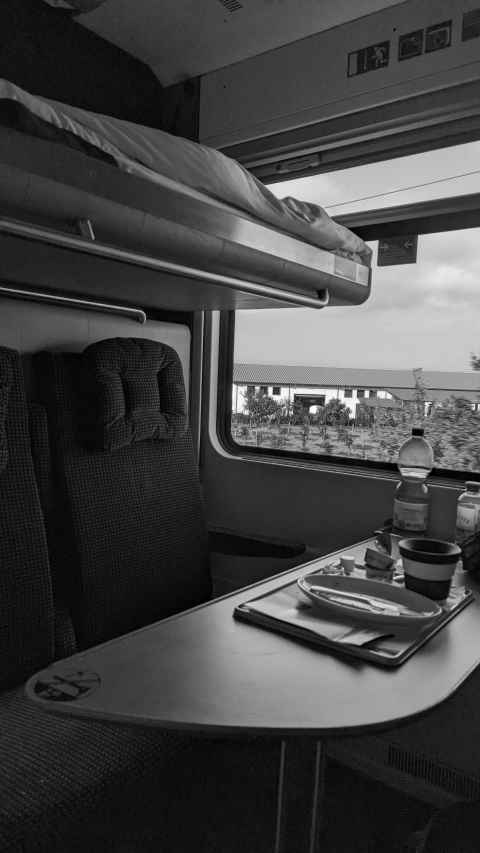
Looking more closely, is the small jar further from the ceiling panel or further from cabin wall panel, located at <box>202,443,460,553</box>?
the ceiling panel

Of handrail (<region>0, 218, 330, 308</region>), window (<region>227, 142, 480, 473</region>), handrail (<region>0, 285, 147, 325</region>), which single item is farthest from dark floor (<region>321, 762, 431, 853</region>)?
handrail (<region>0, 285, 147, 325</region>)

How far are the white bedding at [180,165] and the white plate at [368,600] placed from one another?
101 cm

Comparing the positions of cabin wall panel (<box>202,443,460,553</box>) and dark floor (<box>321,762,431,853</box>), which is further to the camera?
cabin wall panel (<box>202,443,460,553</box>)

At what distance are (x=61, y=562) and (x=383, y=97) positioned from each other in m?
1.95

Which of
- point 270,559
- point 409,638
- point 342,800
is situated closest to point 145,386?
point 270,559

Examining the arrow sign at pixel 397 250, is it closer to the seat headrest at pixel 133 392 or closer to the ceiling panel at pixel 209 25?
the ceiling panel at pixel 209 25

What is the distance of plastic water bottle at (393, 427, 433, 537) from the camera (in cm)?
206

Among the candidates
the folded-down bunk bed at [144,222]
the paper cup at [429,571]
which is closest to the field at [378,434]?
the folded-down bunk bed at [144,222]

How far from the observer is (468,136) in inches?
83.0

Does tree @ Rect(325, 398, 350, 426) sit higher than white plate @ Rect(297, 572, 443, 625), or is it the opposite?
tree @ Rect(325, 398, 350, 426)

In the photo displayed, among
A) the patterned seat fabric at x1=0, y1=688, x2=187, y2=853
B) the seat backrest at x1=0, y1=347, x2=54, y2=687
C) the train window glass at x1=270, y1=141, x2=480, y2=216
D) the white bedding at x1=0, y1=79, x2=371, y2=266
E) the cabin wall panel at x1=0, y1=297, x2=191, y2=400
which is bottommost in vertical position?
the patterned seat fabric at x1=0, y1=688, x2=187, y2=853

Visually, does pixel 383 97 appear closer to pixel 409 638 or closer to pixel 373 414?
pixel 373 414

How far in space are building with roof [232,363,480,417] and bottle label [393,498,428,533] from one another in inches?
17.4

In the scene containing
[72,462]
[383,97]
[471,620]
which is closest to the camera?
[471,620]
